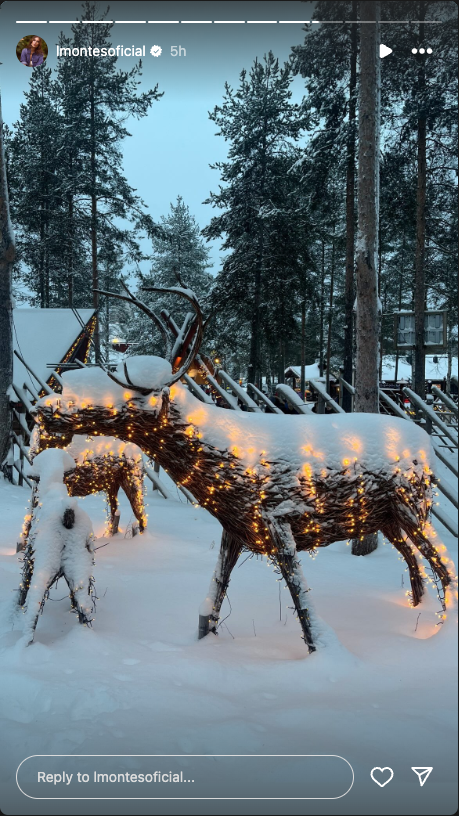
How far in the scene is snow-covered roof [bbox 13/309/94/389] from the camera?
11539 millimetres

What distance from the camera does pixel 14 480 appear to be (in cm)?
903

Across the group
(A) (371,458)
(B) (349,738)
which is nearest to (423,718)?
(B) (349,738)

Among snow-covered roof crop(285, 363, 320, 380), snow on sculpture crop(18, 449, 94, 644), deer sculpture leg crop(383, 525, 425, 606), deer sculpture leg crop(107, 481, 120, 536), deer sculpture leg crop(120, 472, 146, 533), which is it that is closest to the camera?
snow on sculpture crop(18, 449, 94, 644)

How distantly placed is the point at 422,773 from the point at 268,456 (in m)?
1.98

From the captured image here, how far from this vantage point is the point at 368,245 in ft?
18.1

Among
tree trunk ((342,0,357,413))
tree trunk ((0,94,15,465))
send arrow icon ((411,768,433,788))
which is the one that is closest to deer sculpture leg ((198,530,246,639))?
send arrow icon ((411,768,433,788))

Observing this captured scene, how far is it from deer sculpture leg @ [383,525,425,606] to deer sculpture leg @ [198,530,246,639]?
1104 millimetres

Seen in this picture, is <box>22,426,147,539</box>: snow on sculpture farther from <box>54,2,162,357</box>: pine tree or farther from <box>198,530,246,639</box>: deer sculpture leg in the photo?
<box>54,2,162,357</box>: pine tree

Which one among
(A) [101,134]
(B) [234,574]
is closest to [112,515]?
(B) [234,574]

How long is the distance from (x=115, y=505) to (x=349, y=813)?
4968 mm

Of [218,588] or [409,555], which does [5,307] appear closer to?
[218,588]

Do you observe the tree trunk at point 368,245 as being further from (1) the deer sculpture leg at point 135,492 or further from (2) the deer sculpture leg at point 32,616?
(2) the deer sculpture leg at point 32,616

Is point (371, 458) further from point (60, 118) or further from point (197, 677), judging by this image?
point (60, 118)

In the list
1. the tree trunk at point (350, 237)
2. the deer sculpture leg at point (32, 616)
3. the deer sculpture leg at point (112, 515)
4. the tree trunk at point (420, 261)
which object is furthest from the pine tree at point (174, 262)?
the deer sculpture leg at point (32, 616)
